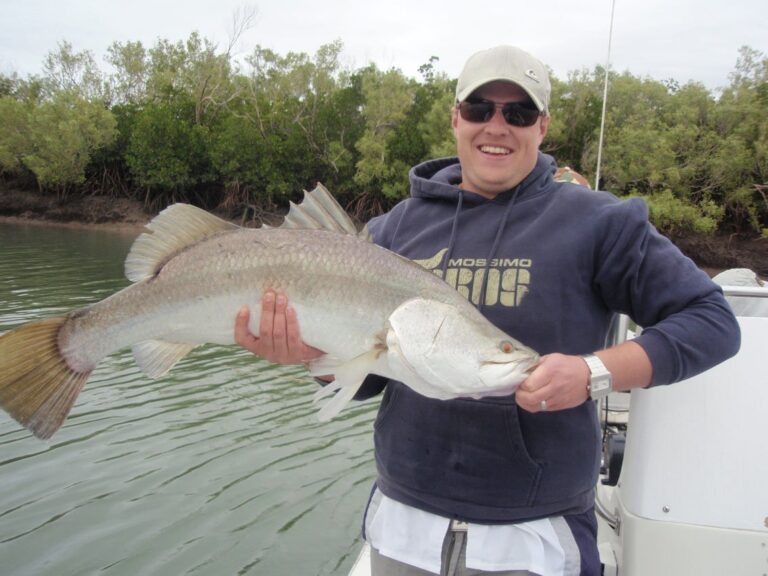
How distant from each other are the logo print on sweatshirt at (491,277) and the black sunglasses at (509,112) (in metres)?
0.51

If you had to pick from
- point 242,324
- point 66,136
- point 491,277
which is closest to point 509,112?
point 491,277

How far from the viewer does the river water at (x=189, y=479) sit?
4758mm

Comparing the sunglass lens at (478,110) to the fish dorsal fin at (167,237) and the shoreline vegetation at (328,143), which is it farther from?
the shoreline vegetation at (328,143)

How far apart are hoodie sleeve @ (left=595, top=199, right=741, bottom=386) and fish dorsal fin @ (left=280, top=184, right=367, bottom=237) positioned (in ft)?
3.07

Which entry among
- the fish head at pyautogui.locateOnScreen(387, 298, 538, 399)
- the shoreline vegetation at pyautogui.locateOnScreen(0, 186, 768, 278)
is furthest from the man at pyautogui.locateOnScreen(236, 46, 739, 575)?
the shoreline vegetation at pyautogui.locateOnScreen(0, 186, 768, 278)

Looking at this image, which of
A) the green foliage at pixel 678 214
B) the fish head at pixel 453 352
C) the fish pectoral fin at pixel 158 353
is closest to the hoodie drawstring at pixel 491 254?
the fish head at pixel 453 352

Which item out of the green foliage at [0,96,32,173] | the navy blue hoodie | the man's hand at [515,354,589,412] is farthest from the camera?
the green foliage at [0,96,32,173]

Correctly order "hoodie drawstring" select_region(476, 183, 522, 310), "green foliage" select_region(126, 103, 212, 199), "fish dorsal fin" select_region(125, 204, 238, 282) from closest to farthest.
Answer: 1. "hoodie drawstring" select_region(476, 183, 522, 310)
2. "fish dorsal fin" select_region(125, 204, 238, 282)
3. "green foliage" select_region(126, 103, 212, 199)

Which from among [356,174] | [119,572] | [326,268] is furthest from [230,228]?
[356,174]

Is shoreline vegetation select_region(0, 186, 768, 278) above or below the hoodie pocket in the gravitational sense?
below

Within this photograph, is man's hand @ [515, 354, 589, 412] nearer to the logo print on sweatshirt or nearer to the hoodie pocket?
the hoodie pocket

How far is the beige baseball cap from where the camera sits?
87.8 inches

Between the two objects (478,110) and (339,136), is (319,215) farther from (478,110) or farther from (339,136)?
(339,136)

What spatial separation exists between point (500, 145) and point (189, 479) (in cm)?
482
